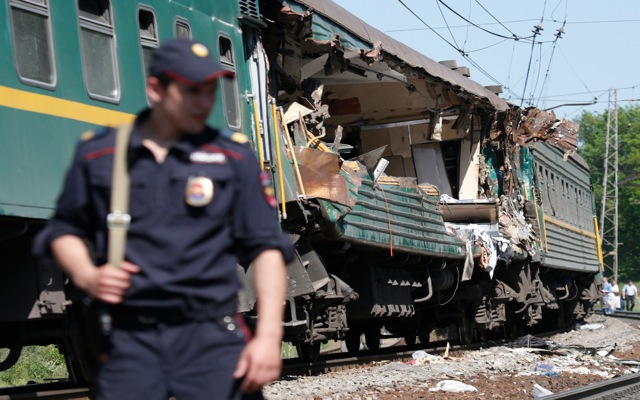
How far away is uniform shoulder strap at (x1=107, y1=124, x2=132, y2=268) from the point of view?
3197mm

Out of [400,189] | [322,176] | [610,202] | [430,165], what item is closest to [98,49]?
[322,176]

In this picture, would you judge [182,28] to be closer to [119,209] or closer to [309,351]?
[309,351]

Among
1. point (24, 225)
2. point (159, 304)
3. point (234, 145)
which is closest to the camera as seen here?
point (159, 304)

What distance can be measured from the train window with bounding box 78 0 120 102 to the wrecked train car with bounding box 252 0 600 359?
2.77 meters

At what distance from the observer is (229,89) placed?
36.5ft

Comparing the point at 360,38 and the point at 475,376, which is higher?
the point at 360,38

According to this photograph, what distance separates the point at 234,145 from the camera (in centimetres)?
343

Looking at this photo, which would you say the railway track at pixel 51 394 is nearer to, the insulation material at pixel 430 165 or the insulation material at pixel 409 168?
the insulation material at pixel 409 168

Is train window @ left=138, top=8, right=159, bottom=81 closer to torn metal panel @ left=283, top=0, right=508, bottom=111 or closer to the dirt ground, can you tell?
torn metal panel @ left=283, top=0, right=508, bottom=111

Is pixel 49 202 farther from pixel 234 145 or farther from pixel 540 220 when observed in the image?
pixel 540 220

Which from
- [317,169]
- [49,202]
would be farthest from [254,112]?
[49,202]

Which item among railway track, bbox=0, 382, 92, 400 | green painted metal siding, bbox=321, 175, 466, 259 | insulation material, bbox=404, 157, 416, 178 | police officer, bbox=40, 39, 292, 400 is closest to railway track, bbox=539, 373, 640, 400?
green painted metal siding, bbox=321, 175, 466, 259

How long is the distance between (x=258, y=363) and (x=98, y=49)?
615 cm

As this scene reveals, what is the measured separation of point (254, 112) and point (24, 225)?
4.02 metres
